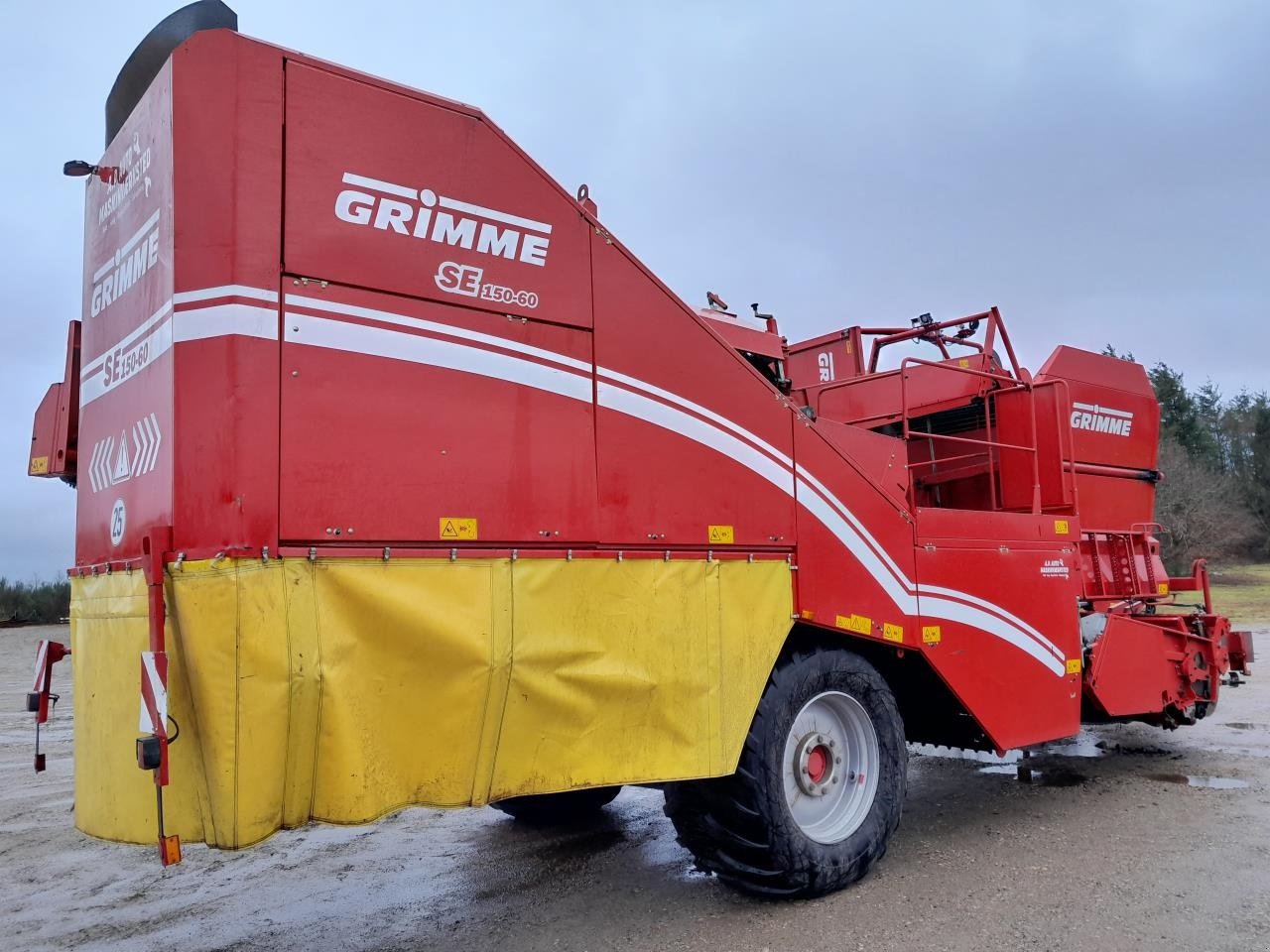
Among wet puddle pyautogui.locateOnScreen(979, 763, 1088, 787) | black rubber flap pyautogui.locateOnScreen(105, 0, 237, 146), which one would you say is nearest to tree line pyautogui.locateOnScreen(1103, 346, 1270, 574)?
wet puddle pyautogui.locateOnScreen(979, 763, 1088, 787)

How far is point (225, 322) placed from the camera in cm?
312

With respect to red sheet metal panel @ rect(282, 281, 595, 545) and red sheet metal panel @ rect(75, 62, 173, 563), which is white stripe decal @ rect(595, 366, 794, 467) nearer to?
red sheet metal panel @ rect(282, 281, 595, 545)

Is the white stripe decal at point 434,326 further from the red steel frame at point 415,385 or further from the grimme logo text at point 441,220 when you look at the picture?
the grimme logo text at point 441,220

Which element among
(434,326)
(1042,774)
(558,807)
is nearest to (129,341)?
(434,326)

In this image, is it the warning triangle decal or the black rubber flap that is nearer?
the black rubber flap

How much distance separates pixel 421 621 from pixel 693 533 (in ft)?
4.45

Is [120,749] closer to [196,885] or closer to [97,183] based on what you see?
[196,885]

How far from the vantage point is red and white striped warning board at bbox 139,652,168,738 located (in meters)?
2.99

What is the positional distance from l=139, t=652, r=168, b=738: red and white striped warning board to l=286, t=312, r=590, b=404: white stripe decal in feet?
3.78

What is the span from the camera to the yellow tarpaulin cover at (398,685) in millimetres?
3016

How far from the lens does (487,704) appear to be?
3.46 meters

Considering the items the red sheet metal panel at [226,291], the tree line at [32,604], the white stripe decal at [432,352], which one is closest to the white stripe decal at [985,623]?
the white stripe decal at [432,352]

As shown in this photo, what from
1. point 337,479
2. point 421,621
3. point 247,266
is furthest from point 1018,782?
point 247,266

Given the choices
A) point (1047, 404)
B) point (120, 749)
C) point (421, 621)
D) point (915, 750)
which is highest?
point (1047, 404)
